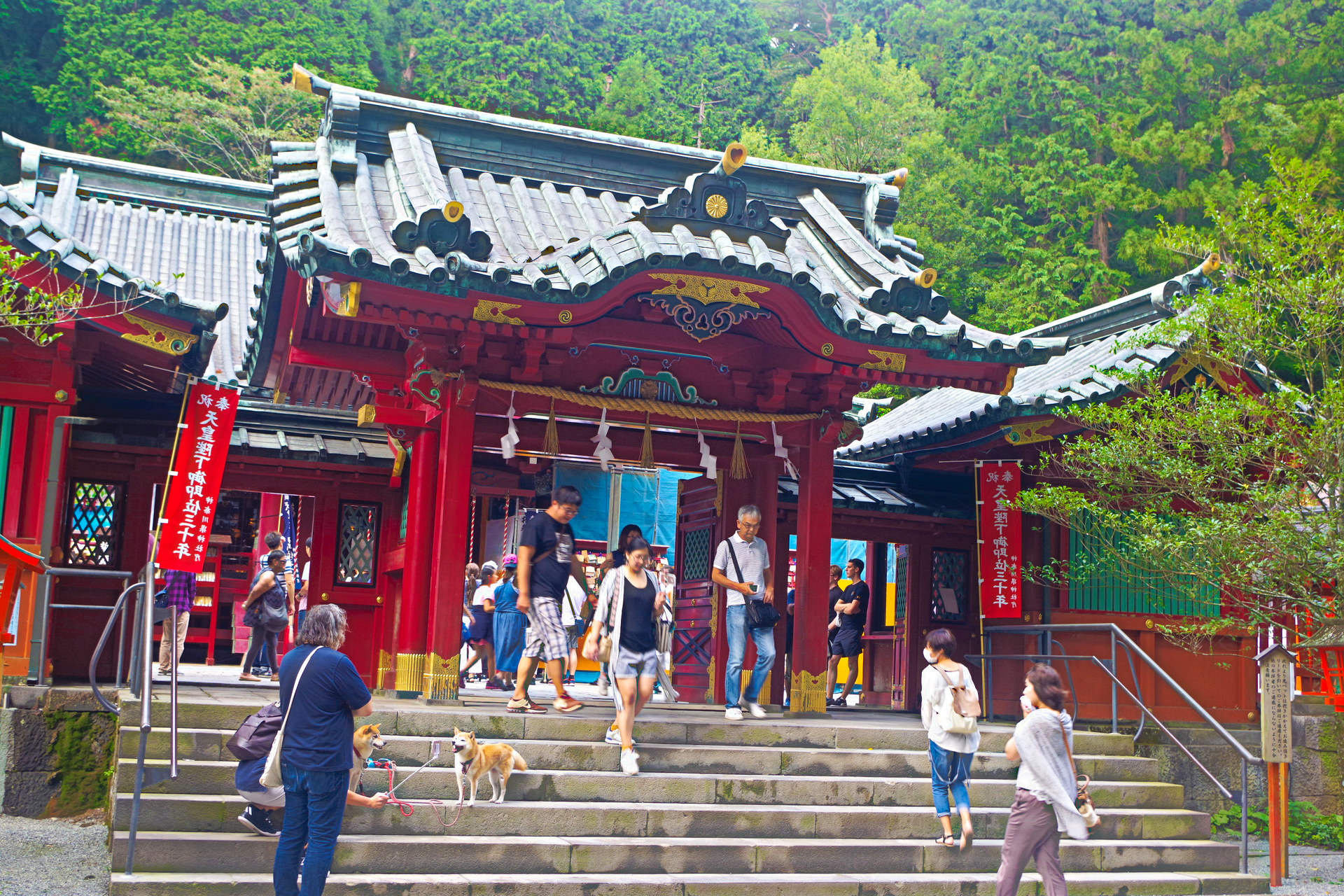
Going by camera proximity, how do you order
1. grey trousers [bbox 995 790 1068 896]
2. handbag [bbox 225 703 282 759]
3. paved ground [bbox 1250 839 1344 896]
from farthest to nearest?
paved ground [bbox 1250 839 1344 896] → handbag [bbox 225 703 282 759] → grey trousers [bbox 995 790 1068 896]

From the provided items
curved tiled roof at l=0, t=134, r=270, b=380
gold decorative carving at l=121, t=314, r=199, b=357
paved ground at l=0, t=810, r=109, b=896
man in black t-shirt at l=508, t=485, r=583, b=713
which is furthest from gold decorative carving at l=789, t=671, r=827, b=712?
curved tiled roof at l=0, t=134, r=270, b=380

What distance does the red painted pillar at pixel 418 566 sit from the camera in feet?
31.4

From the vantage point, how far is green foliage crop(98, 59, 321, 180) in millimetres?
30328

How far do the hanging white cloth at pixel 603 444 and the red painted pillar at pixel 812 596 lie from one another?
1874 millimetres

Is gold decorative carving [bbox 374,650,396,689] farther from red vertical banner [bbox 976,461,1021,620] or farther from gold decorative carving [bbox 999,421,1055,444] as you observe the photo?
gold decorative carving [bbox 999,421,1055,444]

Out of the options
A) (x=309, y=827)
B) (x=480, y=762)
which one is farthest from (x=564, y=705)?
(x=309, y=827)

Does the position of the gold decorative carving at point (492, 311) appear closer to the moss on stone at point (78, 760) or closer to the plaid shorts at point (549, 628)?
the plaid shorts at point (549, 628)

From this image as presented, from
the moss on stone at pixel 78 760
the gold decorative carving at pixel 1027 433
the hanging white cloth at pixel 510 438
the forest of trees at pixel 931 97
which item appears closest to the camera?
the moss on stone at pixel 78 760

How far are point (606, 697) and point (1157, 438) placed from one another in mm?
6000

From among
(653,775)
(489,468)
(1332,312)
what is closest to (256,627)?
(489,468)

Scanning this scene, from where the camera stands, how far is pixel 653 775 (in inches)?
310

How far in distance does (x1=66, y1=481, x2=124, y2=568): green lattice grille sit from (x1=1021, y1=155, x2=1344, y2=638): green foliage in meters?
9.31

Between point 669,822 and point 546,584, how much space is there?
82.8 inches

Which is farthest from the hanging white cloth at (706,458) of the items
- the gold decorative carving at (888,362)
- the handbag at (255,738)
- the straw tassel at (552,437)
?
the handbag at (255,738)
